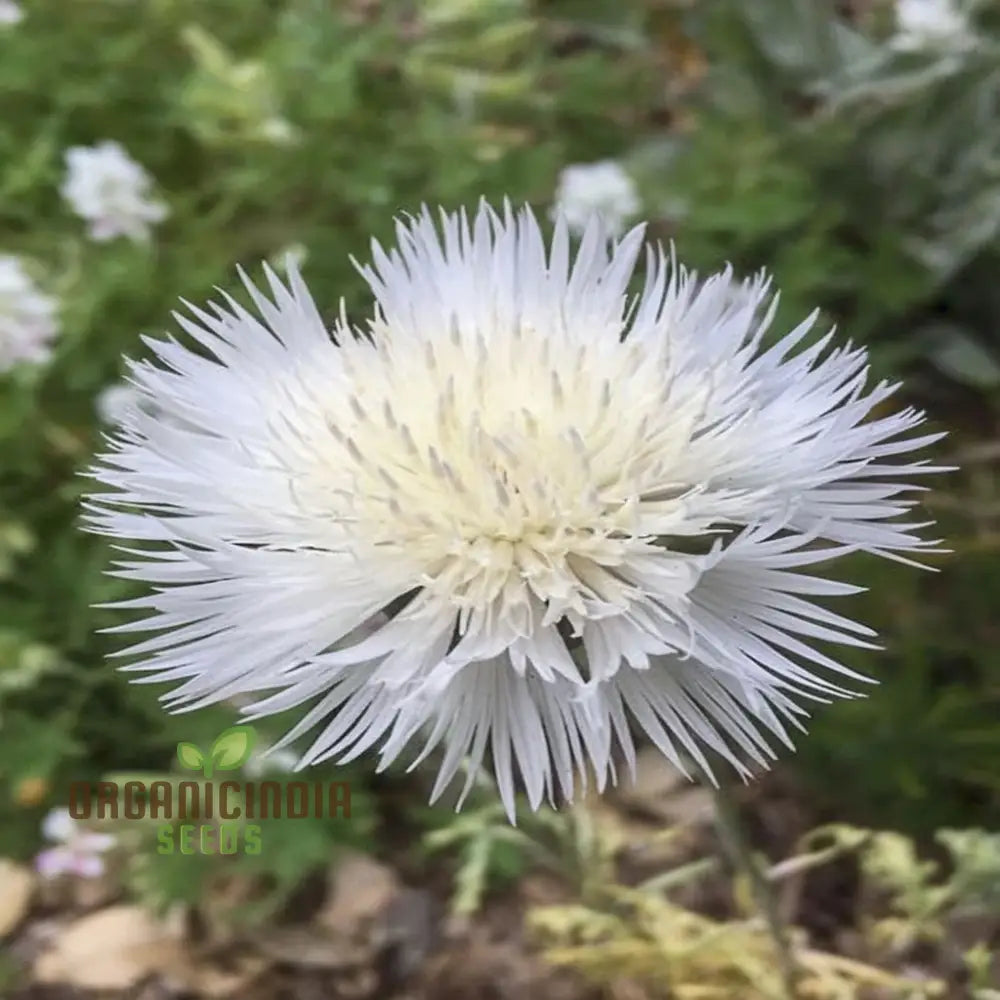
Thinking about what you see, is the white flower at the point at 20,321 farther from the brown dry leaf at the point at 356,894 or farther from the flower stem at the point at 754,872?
the flower stem at the point at 754,872

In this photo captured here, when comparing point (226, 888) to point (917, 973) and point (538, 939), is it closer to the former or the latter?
point (538, 939)

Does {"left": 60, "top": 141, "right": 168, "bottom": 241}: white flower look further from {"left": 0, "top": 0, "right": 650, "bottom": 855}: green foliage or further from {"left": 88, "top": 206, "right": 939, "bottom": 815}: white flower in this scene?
Result: {"left": 88, "top": 206, "right": 939, "bottom": 815}: white flower

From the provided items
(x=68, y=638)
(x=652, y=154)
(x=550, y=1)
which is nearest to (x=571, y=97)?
(x=652, y=154)

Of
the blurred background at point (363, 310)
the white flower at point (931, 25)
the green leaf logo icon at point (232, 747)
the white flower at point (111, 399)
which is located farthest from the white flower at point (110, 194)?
the white flower at point (931, 25)

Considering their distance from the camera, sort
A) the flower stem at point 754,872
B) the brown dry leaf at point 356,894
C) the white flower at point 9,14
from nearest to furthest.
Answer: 1. the flower stem at point 754,872
2. the brown dry leaf at point 356,894
3. the white flower at point 9,14

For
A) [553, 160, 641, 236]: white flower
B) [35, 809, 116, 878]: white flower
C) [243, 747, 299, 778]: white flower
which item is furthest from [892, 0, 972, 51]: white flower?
[35, 809, 116, 878]: white flower

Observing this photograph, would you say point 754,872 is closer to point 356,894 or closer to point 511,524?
point 511,524

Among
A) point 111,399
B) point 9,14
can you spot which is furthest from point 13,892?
point 9,14
